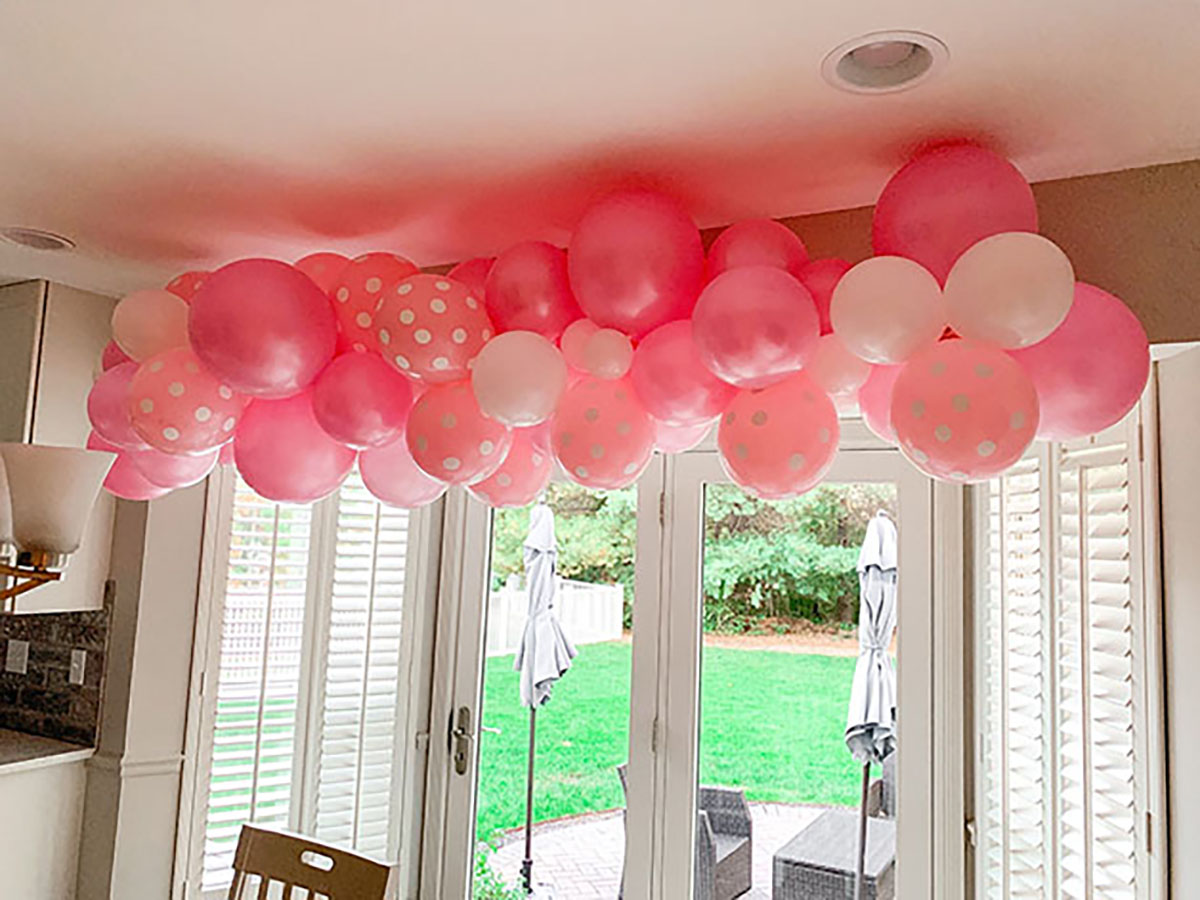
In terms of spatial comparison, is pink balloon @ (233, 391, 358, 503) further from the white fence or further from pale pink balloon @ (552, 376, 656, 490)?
the white fence

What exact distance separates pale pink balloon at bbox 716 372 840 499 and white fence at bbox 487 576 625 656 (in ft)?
4.57

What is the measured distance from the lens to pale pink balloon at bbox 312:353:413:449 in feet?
5.98

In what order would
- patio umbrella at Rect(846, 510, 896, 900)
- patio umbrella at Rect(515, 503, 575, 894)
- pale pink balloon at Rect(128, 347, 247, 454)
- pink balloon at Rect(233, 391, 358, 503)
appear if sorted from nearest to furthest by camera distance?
pale pink balloon at Rect(128, 347, 247, 454), pink balloon at Rect(233, 391, 358, 503), patio umbrella at Rect(846, 510, 896, 900), patio umbrella at Rect(515, 503, 575, 894)

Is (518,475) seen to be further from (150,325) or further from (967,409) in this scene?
(967,409)

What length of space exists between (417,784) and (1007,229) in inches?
100

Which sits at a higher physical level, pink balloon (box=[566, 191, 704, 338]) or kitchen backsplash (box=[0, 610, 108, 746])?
pink balloon (box=[566, 191, 704, 338])

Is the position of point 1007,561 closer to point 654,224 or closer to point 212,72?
point 654,224

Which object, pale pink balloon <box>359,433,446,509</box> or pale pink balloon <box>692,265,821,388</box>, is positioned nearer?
pale pink balloon <box>692,265,821,388</box>

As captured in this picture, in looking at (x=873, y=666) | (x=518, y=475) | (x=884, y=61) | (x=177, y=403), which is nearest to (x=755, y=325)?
(x=884, y=61)

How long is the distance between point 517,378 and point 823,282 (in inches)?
22.3

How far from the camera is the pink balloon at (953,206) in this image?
1.54m

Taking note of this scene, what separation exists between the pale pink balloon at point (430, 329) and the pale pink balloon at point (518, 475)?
0.29 m

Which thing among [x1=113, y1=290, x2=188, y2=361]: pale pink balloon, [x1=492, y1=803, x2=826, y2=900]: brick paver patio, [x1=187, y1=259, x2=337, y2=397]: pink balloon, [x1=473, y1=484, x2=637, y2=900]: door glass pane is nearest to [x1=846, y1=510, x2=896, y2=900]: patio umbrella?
[x1=492, y1=803, x2=826, y2=900]: brick paver patio

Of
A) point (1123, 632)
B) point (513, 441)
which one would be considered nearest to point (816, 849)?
point (1123, 632)
